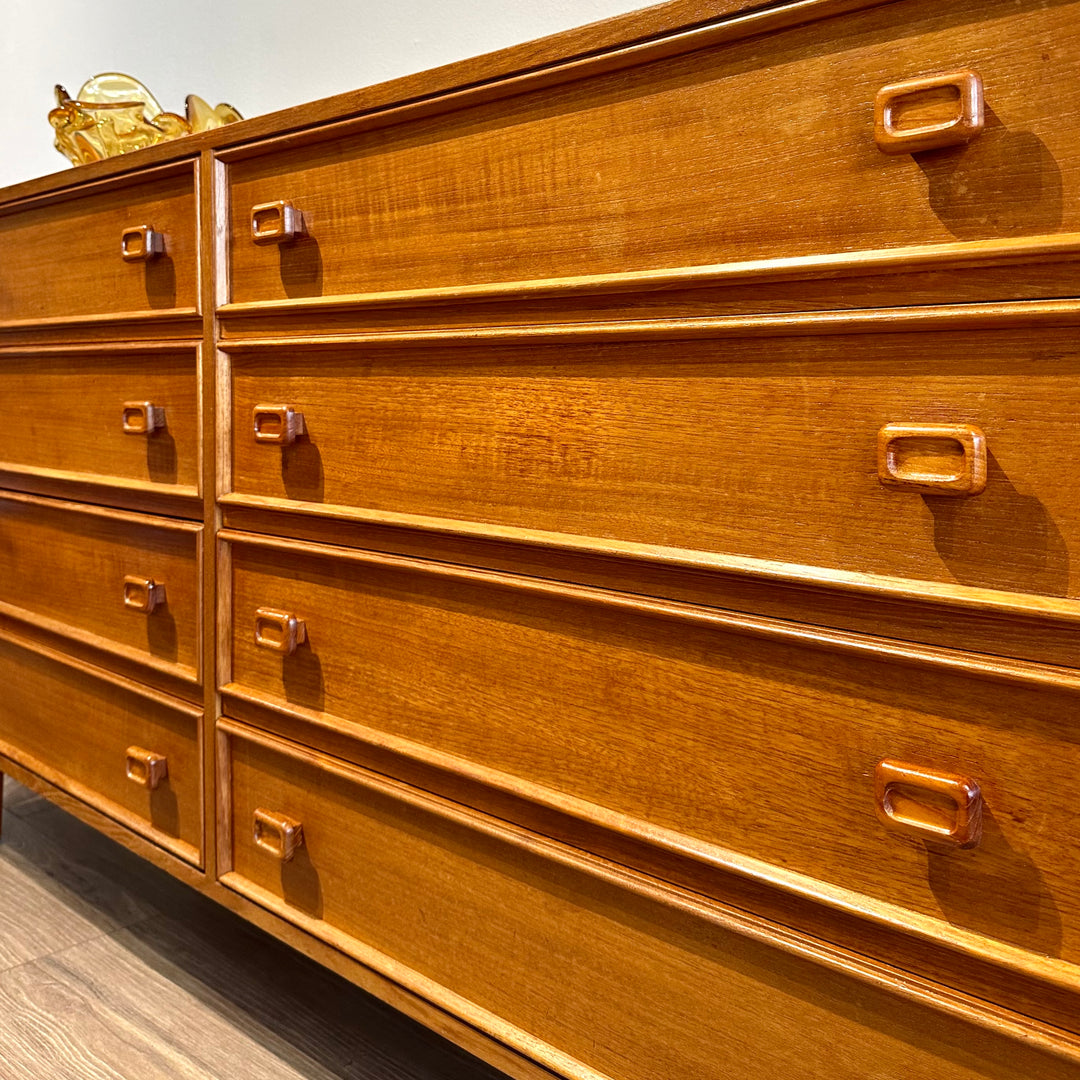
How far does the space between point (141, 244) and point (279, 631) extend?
48cm

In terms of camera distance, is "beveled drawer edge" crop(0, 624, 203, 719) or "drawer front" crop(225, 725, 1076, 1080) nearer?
"drawer front" crop(225, 725, 1076, 1080)

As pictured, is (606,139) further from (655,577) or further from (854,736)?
(854,736)

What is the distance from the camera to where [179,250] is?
3.47 ft

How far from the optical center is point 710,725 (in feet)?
2.25

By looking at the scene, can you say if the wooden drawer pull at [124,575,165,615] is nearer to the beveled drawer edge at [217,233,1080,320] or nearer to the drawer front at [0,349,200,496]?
the drawer front at [0,349,200,496]

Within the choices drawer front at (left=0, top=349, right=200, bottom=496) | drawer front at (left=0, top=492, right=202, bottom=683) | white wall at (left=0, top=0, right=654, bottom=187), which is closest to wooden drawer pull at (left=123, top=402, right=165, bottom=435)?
drawer front at (left=0, top=349, right=200, bottom=496)

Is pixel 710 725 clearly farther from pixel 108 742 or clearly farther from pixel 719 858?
pixel 108 742

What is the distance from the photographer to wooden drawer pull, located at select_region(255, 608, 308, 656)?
3.13ft

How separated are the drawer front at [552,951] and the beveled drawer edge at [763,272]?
446 millimetres

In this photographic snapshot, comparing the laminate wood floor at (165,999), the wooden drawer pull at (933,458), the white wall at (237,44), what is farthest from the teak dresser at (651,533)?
the white wall at (237,44)

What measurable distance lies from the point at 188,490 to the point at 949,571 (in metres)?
0.80

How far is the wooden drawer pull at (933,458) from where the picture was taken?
557 millimetres

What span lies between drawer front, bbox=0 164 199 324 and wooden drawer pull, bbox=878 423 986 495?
2.52 ft

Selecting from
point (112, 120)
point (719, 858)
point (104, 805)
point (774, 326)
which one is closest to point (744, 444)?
point (774, 326)
